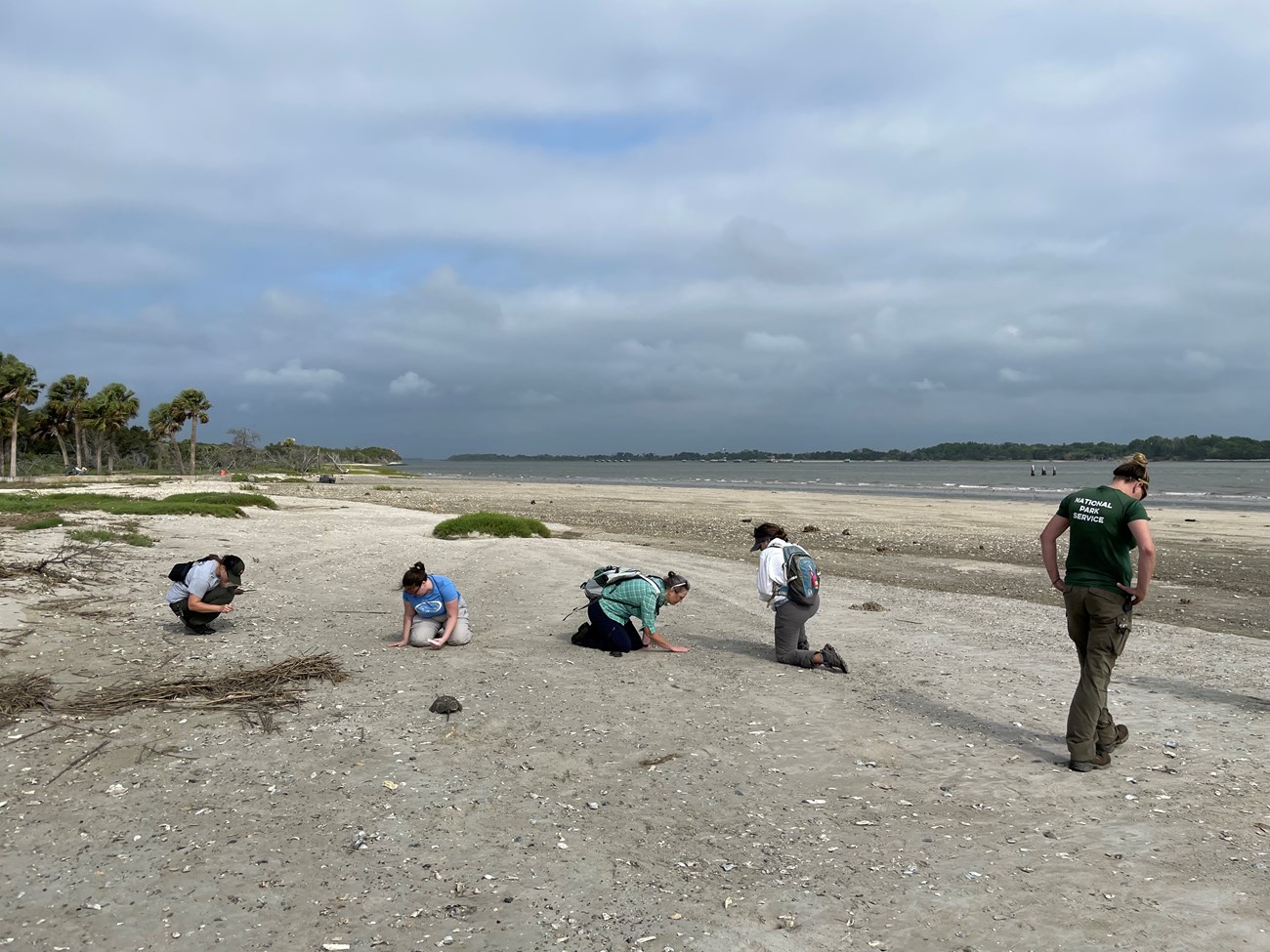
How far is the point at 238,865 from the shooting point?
4.72m

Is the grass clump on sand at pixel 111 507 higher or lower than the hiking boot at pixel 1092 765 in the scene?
higher

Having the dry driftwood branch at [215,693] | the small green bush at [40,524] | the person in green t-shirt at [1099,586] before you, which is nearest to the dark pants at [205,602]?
the dry driftwood branch at [215,693]

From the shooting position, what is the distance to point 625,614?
9820mm

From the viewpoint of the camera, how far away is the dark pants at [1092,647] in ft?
20.1

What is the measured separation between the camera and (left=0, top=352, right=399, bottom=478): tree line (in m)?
58.0

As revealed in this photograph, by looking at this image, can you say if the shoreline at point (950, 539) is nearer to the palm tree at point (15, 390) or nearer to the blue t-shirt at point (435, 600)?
the blue t-shirt at point (435, 600)

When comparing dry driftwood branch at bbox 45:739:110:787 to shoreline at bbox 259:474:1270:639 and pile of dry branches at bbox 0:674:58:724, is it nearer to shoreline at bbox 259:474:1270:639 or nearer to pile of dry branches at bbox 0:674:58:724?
pile of dry branches at bbox 0:674:58:724

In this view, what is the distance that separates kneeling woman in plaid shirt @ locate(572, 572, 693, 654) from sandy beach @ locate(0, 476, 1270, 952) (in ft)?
0.67

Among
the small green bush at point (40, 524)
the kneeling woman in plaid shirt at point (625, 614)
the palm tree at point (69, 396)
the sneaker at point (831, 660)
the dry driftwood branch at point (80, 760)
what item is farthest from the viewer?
the palm tree at point (69, 396)

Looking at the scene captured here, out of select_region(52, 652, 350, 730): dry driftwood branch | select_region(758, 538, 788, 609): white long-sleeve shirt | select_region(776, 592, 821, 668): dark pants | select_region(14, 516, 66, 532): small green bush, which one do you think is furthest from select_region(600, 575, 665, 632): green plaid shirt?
select_region(14, 516, 66, 532): small green bush

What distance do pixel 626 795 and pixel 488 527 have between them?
760 inches

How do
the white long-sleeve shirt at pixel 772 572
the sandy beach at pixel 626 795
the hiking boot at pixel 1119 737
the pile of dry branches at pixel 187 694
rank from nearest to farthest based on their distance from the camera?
1. the sandy beach at pixel 626 795
2. the hiking boot at pixel 1119 737
3. the pile of dry branches at pixel 187 694
4. the white long-sleeve shirt at pixel 772 572

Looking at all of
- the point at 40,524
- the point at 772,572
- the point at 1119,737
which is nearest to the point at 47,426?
the point at 40,524

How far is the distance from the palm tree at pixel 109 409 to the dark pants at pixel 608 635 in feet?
235
